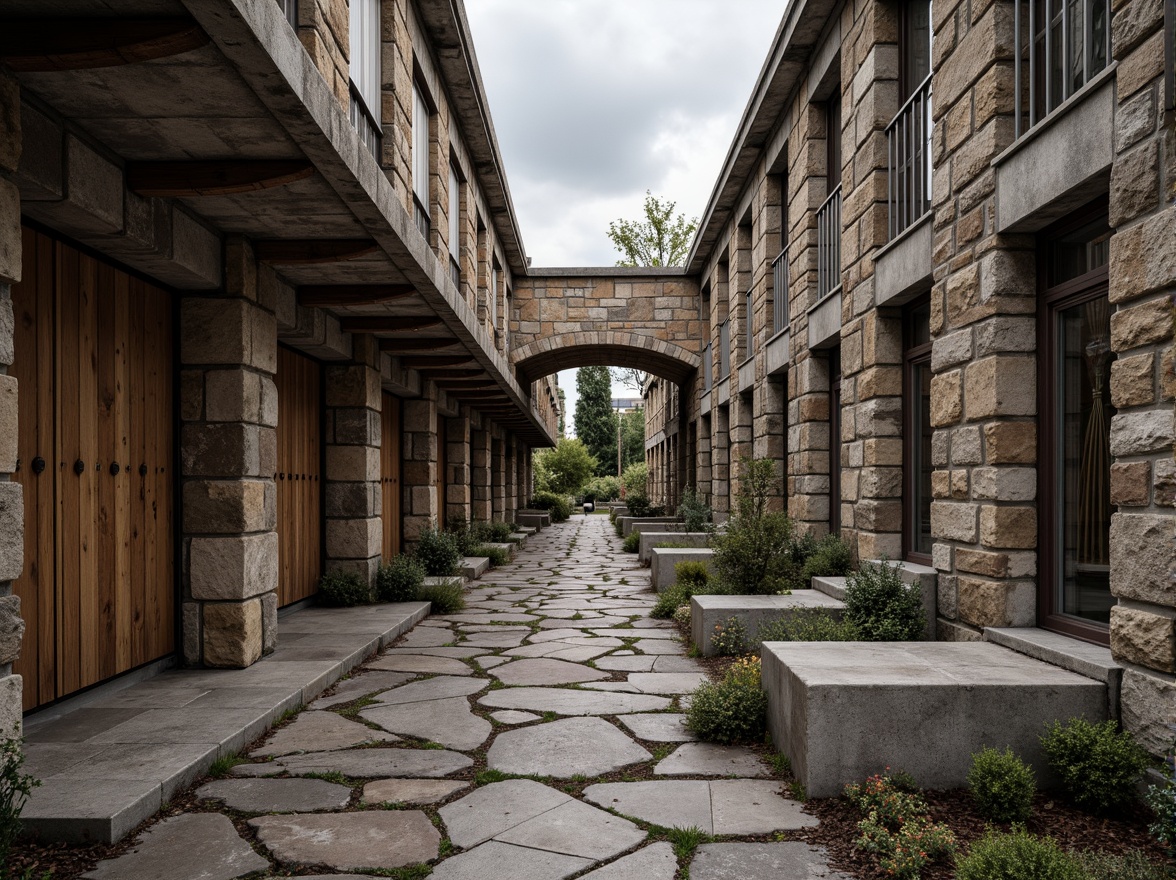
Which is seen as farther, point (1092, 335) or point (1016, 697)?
point (1092, 335)

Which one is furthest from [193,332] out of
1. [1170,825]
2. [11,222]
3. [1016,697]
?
[1170,825]

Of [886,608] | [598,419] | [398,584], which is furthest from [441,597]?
[598,419]

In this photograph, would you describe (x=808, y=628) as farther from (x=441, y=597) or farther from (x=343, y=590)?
(x=343, y=590)

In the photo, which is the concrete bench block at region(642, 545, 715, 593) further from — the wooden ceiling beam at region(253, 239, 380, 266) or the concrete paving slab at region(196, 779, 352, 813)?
the concrete paving slab at region(196, 779, 352, 813)

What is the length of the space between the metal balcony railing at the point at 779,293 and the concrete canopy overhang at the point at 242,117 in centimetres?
554

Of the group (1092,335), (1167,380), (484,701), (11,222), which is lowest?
(484,701)

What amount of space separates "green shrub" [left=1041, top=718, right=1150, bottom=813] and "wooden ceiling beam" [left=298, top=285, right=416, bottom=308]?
4548 mm

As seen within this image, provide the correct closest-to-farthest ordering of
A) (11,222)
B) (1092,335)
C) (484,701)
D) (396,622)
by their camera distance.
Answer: (11,222) < (1092,335) < (484,701) < (396,622)

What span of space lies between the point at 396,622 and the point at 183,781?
11.2 ft

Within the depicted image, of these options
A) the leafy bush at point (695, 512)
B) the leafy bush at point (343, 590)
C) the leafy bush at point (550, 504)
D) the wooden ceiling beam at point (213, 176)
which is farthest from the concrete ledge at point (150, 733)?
the leafy bush at point (550, 504)

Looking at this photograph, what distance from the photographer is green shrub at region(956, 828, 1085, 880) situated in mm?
2471

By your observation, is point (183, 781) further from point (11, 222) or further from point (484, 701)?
point (11, 222)

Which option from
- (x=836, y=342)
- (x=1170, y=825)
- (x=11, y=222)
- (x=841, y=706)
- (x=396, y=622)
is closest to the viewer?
(x=1170, y=825)

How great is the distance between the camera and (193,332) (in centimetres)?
516
